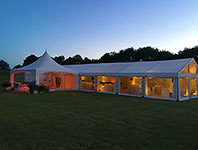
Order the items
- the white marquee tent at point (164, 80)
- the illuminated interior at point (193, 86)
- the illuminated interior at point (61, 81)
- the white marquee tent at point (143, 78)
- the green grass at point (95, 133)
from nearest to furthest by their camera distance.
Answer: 1. the green grass at point (95, 133)
2. the white marquee tent at point (164, 80)
3. the white marquee tent at point (143, 78)
4. the illuminated interior at point (193, 86)
5. the illuminated interior at point (61, 81)

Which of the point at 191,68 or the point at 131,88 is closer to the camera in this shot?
the point at 191,68

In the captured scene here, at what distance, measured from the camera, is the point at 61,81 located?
1338 centimetres

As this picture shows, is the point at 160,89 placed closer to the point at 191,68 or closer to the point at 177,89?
the point at 177,89

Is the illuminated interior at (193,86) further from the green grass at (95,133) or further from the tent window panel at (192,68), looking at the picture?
the green grass at (95,133)

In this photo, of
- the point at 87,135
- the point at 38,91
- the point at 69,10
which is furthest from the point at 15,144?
the point at 69,10

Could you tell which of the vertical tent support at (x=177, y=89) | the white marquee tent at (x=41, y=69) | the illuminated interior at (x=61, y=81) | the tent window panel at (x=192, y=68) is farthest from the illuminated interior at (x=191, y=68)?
the illuminated interior at (x=61, y=81)

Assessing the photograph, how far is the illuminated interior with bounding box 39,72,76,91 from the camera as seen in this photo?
13.1 meters

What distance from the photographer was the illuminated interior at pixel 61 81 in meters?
13.1

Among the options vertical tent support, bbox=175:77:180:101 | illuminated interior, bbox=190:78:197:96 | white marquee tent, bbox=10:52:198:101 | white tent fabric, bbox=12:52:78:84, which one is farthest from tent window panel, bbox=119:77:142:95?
white tent fabric, bbox=12:52:78:84

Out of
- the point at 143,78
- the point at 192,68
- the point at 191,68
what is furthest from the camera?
the point at 192,68

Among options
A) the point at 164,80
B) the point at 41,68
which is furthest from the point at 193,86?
the point at 41,68

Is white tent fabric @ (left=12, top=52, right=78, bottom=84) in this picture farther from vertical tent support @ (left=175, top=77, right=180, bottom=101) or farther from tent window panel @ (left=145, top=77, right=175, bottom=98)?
vertical tent support @ (left=175, top=77, right=180, bottom=101)

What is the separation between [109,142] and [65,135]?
91 centimetres

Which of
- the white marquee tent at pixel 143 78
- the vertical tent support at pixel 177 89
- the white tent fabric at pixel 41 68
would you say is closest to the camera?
the vertical tent support at pixel 177 89
